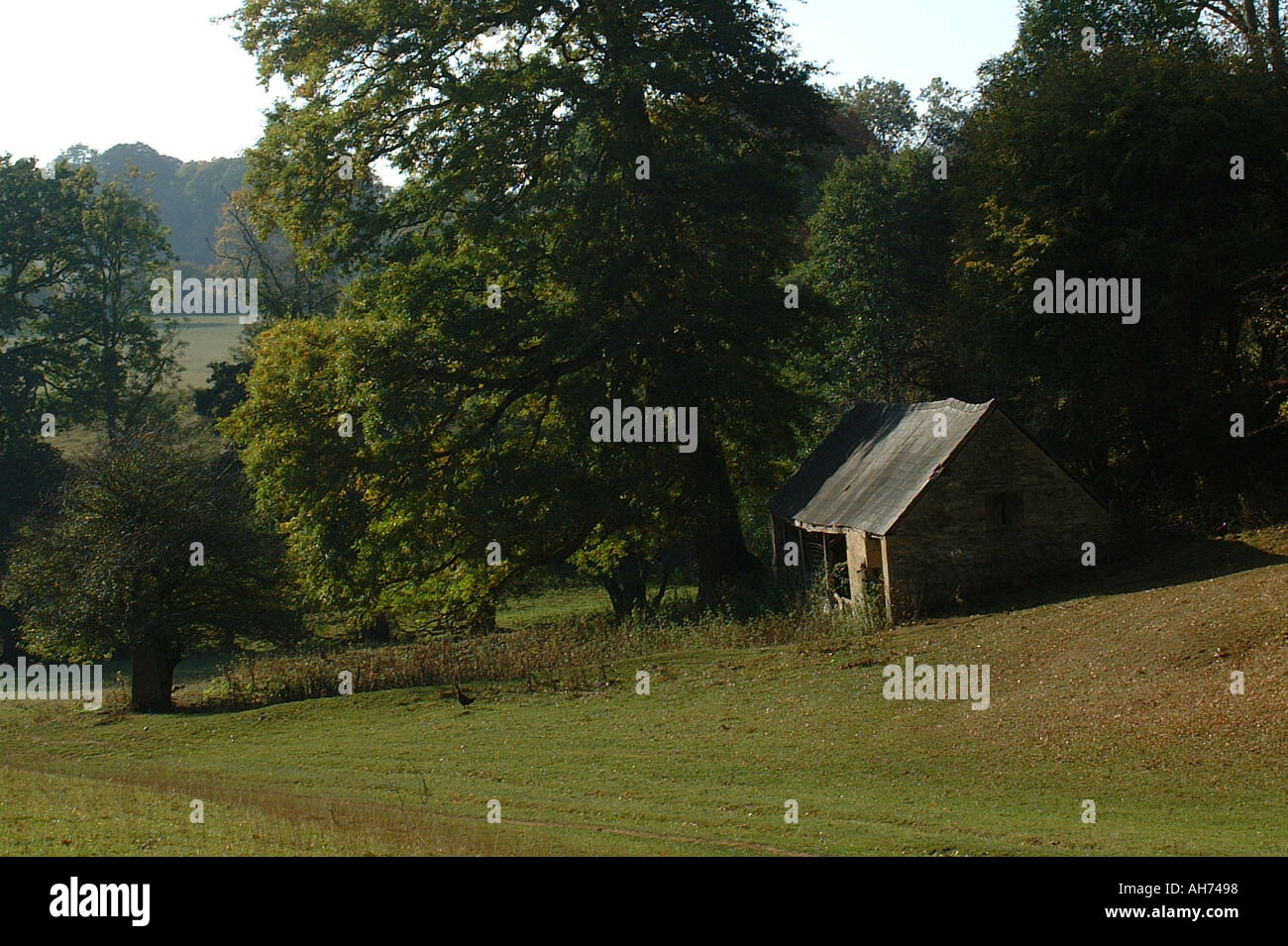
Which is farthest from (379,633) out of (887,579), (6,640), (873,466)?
(887,579)

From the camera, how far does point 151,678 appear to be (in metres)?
29.1

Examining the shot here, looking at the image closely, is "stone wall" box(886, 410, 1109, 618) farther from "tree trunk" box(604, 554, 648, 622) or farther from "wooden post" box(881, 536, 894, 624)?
"tree trunk" box(604, 554, 648, 622)

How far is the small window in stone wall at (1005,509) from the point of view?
1045 inches

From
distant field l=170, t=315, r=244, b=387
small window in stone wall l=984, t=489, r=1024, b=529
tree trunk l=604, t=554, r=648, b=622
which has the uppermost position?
distant field l=170, t=315, r=244, b=387

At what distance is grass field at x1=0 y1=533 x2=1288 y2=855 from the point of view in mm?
12766

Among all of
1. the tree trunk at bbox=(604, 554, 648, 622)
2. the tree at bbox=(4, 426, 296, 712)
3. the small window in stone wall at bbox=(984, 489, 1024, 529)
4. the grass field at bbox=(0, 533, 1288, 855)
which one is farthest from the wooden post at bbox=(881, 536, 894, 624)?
the tree at bbox=(4, 426, 296, 712)

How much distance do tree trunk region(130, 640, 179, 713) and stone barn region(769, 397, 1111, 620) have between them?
16.6 m

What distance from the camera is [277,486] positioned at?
3098 centimetres

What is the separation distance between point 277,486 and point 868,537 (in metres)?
15.4

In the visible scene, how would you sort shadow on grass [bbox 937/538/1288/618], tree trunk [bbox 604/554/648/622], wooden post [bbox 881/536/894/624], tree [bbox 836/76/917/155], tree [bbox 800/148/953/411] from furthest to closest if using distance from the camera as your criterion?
tree [bbox 836/76/917/155]
tree [bbox 800/148/953/411]
tree trunk [bbox 604/554/648/622]
wooden post [bbox 881/536/894/624]
shadow on grass [bbox 937/538/1288/618]

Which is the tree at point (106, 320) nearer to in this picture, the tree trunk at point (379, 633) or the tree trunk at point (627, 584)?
the tree trunk at point (379, 633)

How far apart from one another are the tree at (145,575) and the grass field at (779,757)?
2469mm

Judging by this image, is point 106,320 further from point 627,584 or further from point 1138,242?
point 1138,242
